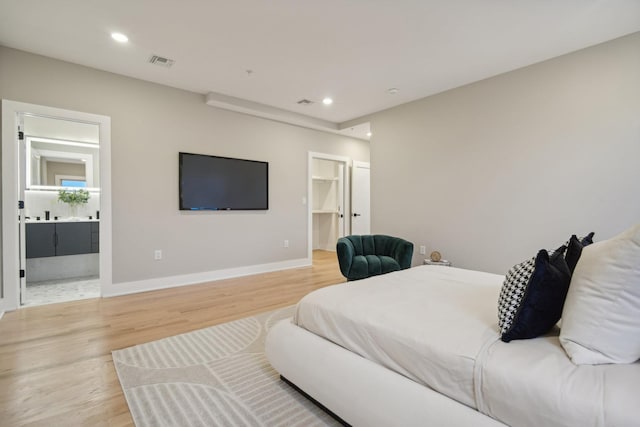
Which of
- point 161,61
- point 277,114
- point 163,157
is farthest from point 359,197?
point 161,61

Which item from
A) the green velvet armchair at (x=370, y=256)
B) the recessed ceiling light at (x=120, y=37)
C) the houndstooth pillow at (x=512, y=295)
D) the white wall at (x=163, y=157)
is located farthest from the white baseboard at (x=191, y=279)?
the houndstooth pillow at (x=512, y=295)

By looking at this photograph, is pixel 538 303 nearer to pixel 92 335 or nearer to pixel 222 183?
pixel 92 335

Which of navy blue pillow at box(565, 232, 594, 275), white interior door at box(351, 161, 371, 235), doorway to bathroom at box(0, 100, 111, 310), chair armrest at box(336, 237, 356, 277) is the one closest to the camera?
navy blue pillow at box(565, 232, 594, 275)

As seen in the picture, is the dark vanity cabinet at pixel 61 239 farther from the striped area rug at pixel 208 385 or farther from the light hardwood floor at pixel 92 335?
the striped area rug at pixel 208 385

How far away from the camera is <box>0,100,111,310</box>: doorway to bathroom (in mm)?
3203

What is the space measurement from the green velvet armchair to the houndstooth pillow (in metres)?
2.47

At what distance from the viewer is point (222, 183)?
464cm

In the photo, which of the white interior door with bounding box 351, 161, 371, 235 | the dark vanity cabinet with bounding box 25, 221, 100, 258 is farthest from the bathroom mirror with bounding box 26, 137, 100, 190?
the white interior door with bounding box 351, 161, 371, 235

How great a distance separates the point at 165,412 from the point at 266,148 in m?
4.10

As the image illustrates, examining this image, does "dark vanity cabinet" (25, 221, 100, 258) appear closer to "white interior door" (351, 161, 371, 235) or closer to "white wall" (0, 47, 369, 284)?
"white wall" (0, 47, 369, 284)

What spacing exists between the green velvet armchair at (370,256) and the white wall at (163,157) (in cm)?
171

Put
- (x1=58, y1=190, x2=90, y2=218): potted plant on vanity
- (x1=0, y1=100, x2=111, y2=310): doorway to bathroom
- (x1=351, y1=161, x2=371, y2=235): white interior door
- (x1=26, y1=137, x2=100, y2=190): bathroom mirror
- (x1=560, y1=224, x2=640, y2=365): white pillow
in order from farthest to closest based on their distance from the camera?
(x1=351, y1=161, x2=371, y2=235): white interior door < (x1=58, y1=190, x2=90, y2=218): potted plant on vanity < (x1=26, y1=137, x2=100, y2=190): bathroom mirror < (x1=0, y1=100, x2=111, y2=310): doorway to bathroom < (x1=560, y1=224, x2=640, y2=365): white pillow

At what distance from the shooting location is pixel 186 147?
432 cm

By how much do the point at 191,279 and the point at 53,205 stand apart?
261 cm
